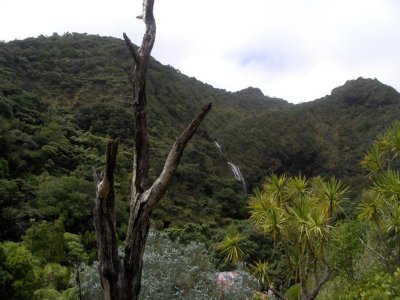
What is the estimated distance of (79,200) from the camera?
26.0 m

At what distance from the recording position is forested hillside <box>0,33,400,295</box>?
2617 cm

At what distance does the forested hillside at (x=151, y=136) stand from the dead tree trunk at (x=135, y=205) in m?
14.3

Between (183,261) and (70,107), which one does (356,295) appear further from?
(70,107)

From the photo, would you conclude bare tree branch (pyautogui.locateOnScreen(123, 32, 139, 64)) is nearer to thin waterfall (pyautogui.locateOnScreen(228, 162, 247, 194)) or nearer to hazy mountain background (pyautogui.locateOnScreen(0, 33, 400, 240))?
hazy mountain background (pyautogui.locateOnScreen(0, 33, 400, 240))

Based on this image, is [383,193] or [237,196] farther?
[237,196]

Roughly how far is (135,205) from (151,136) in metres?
41.8

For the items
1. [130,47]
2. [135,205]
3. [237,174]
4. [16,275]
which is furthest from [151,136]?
[135,205]

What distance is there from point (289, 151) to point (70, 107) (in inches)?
991

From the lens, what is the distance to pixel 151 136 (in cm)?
4650

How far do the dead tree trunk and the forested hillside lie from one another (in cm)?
1431

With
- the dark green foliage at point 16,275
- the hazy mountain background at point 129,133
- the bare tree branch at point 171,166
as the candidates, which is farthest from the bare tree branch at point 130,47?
the hazy mountain background at point 129,133

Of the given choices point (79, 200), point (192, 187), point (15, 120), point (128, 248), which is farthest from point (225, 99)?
point (128, 248)

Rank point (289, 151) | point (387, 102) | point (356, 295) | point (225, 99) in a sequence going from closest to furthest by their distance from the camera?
point (356, 295), point (289, 151), point (387, 102), point (225, 99)

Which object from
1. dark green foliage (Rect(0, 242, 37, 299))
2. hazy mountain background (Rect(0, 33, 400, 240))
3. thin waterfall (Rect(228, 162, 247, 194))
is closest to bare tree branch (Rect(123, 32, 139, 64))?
dark green foliage (Rect(0, 242, 37, 299))
